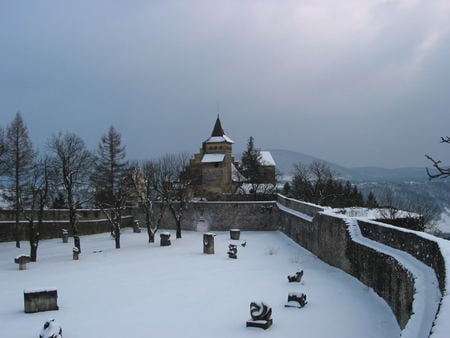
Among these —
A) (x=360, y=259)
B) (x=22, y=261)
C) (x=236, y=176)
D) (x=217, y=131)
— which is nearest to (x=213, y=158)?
(x=236, y=176)

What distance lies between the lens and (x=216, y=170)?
58.4 metres

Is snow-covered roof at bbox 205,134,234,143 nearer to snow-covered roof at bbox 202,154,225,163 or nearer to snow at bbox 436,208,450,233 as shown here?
snow-covered roof at bbox 202,154,225,163

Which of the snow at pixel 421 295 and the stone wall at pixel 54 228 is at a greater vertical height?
the snow at pixel 421 295

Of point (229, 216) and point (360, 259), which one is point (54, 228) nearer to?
point (229, 216)

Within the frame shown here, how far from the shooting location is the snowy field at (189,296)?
35.5 feet

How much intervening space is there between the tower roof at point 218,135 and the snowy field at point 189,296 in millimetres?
37952

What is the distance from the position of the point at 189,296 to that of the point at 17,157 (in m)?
22.1

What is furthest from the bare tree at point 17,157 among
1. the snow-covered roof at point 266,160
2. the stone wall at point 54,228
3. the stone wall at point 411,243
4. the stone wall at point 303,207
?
the snow-covered roof at point 266,160

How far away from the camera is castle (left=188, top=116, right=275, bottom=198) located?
2281 inches

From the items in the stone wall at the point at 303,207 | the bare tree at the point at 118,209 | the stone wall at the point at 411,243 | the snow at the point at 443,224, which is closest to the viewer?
the stone wall at the point at 411,243

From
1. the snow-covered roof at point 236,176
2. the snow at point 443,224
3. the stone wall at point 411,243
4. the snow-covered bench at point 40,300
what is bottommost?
the snow at point 443,224

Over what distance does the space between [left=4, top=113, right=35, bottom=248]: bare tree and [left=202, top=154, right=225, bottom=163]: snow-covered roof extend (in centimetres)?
2908

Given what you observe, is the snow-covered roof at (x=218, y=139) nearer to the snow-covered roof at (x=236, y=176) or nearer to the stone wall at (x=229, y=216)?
the snow-covered roof at (x=236, y=176)

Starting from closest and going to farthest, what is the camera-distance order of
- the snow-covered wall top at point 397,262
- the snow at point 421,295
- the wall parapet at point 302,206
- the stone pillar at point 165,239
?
the snow at point 421,295, the snow-covered wall top at point 397,262, the wall parapet at point 302,206, the stone pillar at point 165,239
